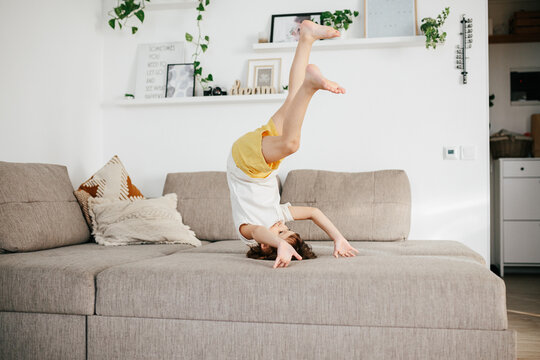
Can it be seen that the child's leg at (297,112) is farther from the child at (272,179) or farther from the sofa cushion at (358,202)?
the sofa cushion at (358,202)

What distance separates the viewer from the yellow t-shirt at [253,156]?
2094 mm

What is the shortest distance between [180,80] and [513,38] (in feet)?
11.2

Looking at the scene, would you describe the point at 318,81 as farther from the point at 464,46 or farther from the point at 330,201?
the point at 464,46

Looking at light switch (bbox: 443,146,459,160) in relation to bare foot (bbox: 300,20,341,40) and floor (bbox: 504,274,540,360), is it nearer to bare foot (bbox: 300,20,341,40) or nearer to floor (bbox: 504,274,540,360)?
floor (bbox: 504,274,540,360)

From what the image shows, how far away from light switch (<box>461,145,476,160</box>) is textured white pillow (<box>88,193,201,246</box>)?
181 centimetres

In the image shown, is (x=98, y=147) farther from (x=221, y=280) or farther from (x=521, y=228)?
(x=521, y=228)

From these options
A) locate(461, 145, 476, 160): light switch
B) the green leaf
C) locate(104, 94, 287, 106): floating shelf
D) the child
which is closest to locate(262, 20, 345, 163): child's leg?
the child

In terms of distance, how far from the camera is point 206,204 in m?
2.95

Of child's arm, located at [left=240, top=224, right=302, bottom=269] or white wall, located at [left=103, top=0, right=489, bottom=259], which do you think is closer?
child's arm, located at [left=240, top=224, right=302, bottom=269]

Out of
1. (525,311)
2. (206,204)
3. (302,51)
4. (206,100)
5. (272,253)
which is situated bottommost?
(525,311)

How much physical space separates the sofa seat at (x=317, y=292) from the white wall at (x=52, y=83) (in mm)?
1485

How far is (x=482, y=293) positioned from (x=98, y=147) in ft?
9.52

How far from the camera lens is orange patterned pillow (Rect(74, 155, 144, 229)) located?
270 centimetres

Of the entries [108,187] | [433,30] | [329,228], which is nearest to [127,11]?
[108,187]
